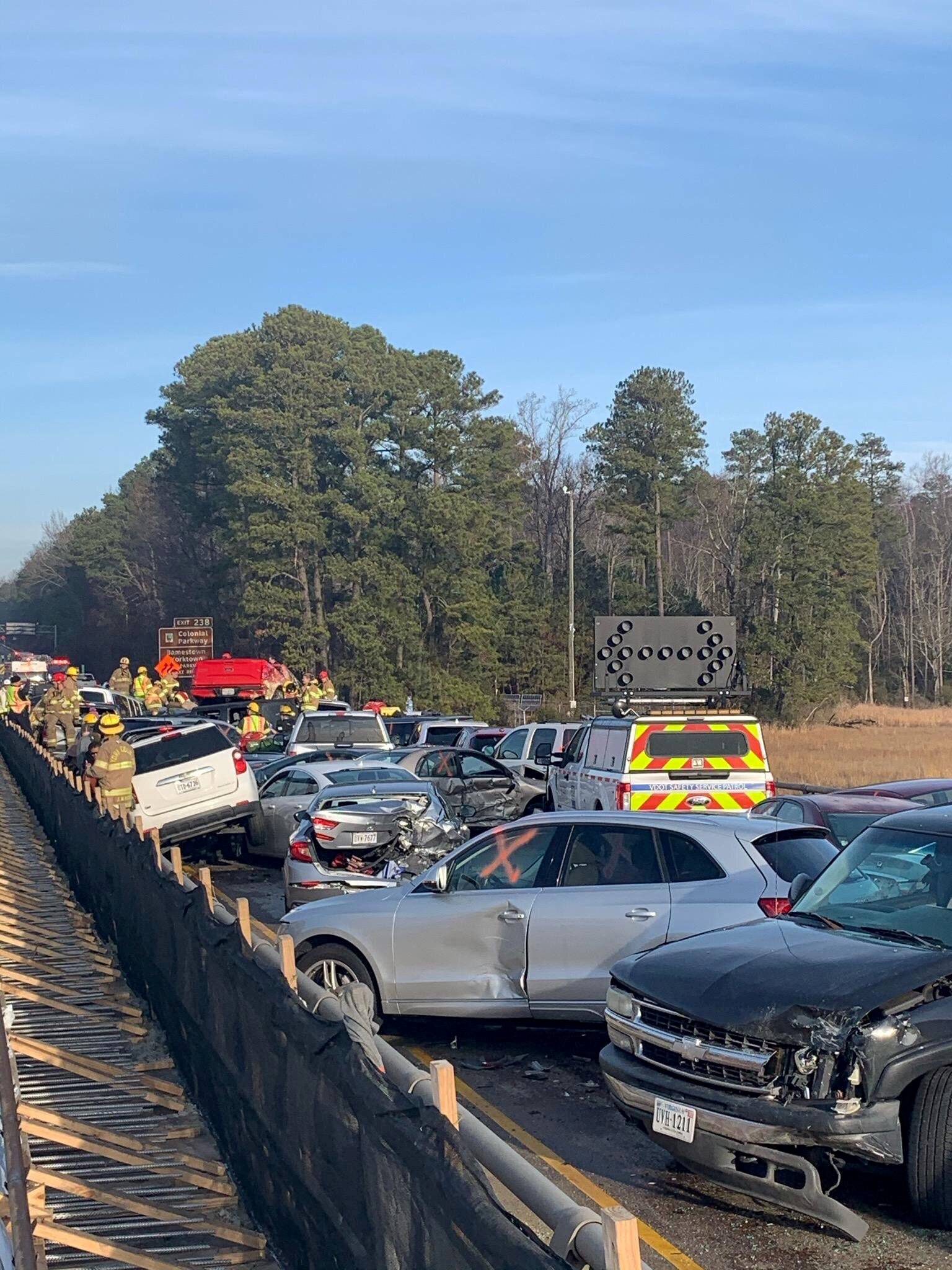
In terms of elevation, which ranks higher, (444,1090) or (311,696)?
(444,1090)

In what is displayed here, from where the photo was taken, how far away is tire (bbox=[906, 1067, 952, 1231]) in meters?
5.73

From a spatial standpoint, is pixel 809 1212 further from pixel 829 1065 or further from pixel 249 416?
pixel 249 416

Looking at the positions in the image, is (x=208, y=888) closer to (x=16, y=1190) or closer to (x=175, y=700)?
(x=16, y=1190)

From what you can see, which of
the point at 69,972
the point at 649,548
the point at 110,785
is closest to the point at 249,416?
the point at 649,548

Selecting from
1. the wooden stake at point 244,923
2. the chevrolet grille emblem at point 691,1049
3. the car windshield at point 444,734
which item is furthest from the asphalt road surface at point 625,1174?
the car windshield at point 444,734

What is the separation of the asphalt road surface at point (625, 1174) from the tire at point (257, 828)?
368 inches


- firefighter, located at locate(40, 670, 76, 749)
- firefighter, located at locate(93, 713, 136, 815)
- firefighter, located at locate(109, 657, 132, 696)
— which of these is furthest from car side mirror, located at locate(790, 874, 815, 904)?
firefighter, located at locate(109, 657, 132, 696)

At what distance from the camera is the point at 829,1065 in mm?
5789

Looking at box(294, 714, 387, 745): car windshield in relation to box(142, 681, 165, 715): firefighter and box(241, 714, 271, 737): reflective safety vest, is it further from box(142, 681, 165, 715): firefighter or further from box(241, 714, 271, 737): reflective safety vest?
box(142, 681, 165, 715): firefighter

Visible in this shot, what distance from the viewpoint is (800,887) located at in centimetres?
766

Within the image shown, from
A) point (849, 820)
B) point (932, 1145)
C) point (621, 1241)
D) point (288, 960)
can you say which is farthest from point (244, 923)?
point (849, 820)

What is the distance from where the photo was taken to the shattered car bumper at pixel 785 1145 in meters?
5.71

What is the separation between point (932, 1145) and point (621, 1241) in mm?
3374

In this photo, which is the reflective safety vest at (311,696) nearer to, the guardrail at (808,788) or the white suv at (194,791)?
the guardrail at (808,788)
